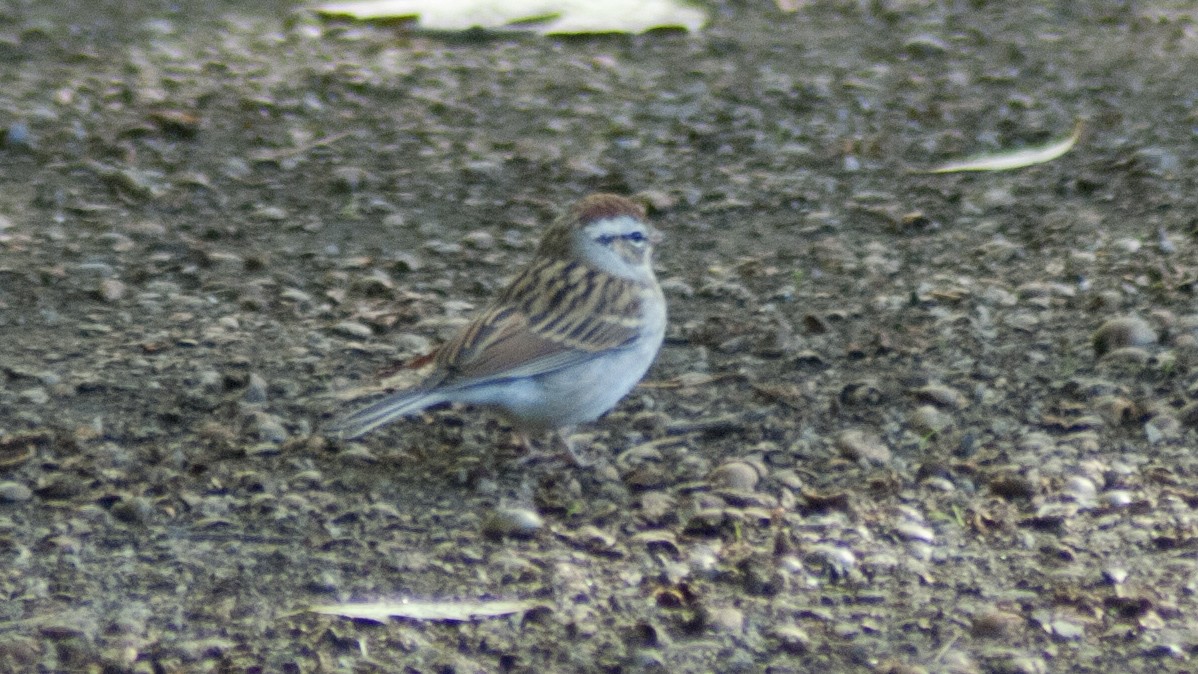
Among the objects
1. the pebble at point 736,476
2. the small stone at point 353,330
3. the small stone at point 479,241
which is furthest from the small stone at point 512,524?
the small stone at point 479,241

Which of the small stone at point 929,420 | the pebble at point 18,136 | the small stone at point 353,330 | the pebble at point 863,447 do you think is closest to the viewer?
the pebble at point 863,447

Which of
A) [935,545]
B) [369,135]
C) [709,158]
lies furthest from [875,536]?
[369,135]

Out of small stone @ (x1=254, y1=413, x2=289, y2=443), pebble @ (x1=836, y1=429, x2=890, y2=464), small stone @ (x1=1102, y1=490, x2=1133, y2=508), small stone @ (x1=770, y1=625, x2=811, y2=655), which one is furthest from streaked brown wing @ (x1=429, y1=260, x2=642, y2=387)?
small stone @ (x1=1102, y1=490, x2=1133, y2=508)

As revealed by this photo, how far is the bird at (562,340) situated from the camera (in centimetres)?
430

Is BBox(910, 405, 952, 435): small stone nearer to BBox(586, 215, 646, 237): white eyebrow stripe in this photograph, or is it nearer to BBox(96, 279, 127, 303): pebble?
BBox(586, 215, 646, 237): white eyebrow stripe

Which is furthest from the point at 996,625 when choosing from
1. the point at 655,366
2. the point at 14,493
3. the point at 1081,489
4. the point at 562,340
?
the point at 14,493

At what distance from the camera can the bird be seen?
14.1 feet

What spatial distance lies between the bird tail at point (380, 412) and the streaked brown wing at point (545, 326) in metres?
0.07

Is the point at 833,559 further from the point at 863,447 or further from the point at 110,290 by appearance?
the point at 110,290

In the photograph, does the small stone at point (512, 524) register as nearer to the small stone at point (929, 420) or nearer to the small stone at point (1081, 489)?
the small stone at point (929, 420)

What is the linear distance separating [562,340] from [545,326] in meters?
0.07

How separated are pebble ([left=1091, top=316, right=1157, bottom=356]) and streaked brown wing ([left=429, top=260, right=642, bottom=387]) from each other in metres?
1.66

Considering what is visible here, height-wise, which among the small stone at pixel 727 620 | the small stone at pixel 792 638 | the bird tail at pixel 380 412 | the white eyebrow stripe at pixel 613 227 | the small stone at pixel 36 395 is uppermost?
the white eyebrow stripe at pixel 613 227

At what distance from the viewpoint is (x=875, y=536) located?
4070 mm
